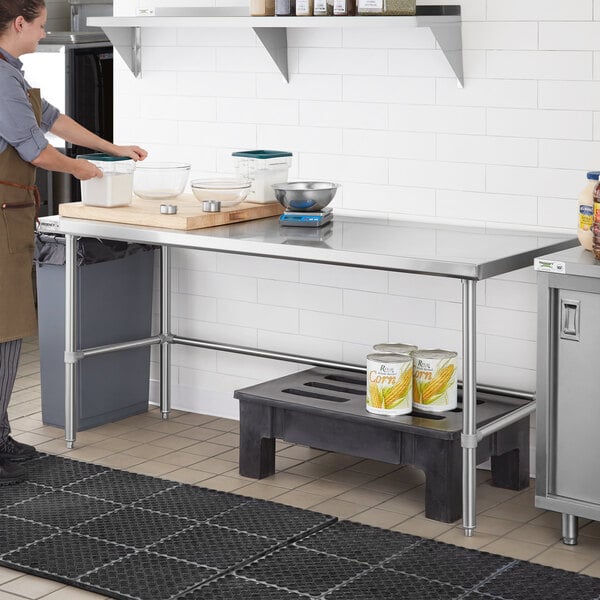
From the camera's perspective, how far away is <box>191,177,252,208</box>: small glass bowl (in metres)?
4.65

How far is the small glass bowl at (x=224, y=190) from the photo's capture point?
4648mm

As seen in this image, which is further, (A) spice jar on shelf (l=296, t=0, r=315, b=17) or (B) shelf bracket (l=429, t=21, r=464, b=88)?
(A) spice jar on shelf (l=296, t=0, r=315, b=17)

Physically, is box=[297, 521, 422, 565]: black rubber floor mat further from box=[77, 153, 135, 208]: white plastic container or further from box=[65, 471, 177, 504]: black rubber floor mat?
box=[77, 153, 135, 208]: white plastic container

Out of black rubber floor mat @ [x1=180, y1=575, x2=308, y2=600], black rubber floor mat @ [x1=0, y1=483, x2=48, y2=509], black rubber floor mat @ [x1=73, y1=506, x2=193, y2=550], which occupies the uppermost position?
black rubber floor mat @ [x1=0, y1=483, x2=48, y2=509]

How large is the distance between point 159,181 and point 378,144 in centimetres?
88

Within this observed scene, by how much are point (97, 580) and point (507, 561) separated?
1.24 metres

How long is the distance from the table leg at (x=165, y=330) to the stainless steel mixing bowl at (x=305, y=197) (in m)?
0.95

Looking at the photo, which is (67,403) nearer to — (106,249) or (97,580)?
(106,249)

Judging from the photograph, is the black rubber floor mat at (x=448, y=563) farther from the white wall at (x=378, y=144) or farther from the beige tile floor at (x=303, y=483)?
the white wall at (x=378, y=144)

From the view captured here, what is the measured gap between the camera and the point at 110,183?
15.2 ft

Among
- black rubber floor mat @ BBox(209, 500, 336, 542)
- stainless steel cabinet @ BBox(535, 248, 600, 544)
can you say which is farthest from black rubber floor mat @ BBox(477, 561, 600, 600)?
black rubber floor mat @ BBox(209, 500, 336, 542)

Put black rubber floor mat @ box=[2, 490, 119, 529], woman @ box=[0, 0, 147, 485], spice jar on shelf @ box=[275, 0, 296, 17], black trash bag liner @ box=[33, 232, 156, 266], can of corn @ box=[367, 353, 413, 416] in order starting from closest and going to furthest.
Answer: black rubber floor mat @ box=[2, 490, 119, 529] → can of corn @ box=[367, 353, 413, 416] → woman @ box=[0, 0, 147, 485] → spice jar on shelf @ box=[275, 0, 296, 17] → black trash bag liner @ box=[33, 232, 156, 266]

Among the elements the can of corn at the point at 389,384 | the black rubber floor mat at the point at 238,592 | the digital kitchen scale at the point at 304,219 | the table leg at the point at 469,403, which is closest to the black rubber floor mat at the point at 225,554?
the black rubber floor mat at the point at 238,592

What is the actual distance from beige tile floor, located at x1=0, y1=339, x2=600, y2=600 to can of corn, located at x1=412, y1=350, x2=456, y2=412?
0.35 metres
